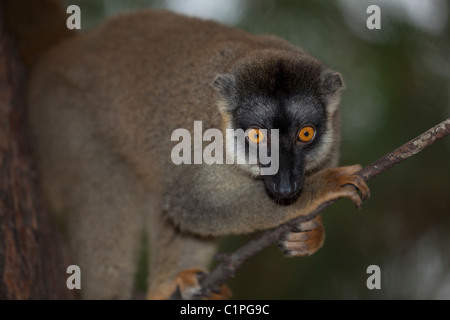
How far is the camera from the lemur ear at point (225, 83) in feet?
14.6

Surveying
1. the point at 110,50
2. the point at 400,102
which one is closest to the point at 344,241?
the point at 400,102

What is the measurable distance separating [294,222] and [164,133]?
166cm

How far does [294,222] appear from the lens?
4.46m

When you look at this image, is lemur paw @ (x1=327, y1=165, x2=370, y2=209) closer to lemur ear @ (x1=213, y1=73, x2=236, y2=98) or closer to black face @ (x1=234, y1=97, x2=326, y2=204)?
black face @ (x1=234, y1=97, x2=326, y2=204)

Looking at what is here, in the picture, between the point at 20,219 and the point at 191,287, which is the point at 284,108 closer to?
the point at 191,287

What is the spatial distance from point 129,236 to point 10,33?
2683mm

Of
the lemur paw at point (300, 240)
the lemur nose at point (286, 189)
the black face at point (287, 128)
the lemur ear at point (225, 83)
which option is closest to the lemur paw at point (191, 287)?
the lemur paw at point (300, 240)

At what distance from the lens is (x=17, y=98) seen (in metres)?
5.94

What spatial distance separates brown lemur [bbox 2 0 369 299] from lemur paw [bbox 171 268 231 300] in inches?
0.6

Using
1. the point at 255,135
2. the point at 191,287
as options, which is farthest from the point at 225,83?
the point at 191,287

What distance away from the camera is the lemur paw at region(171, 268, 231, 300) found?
542cm

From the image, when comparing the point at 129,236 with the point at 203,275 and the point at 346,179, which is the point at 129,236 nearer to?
the point at 203,275
